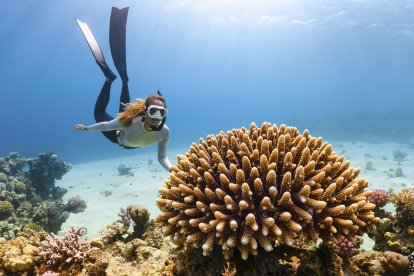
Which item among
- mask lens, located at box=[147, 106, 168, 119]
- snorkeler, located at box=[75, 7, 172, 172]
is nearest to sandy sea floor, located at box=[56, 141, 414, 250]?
snorkeler, located at box=[75, 7, 172, 172]

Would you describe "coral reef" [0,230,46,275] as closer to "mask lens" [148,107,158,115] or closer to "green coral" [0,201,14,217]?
"mask lens" [148,107,158,115]

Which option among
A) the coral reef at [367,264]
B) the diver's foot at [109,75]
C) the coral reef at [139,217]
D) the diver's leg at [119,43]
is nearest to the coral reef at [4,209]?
the diver's leg at [119,43]

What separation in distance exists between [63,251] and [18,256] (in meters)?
0.75

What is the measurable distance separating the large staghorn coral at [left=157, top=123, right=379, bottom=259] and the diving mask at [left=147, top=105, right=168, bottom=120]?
1.90m

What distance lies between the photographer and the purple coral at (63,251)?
4316 mm

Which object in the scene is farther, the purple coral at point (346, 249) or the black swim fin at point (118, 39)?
the black swim fin at point (118, 39)

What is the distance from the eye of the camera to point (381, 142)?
40.6m

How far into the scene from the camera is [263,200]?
3.01m

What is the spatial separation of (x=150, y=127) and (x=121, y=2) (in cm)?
5240

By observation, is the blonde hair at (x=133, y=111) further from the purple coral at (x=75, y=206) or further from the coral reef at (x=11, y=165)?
the coral reef at (x=11, y=165)

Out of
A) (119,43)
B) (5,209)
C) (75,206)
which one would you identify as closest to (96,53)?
(119,43)

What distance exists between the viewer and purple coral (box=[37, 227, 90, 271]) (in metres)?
4.32

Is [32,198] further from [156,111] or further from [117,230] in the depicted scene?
[156,111]

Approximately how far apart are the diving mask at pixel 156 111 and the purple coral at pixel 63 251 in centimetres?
247
